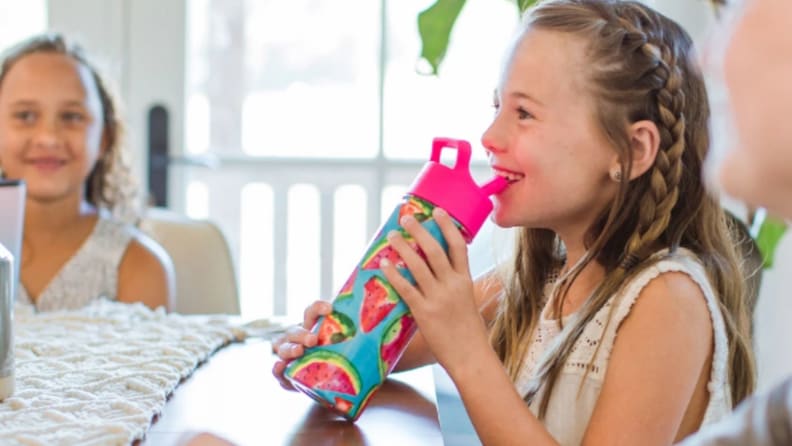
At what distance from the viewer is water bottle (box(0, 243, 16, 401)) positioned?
2.61ft

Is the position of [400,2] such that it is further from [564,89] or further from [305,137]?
[564,89]

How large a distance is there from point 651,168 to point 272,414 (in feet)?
1.51

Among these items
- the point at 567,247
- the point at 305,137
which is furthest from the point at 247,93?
the point at 567,247

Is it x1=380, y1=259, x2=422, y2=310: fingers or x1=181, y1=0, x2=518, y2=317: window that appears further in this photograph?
x1=181, y1=0, x2=518, y2=317: window

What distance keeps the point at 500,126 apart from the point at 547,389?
0.27 m

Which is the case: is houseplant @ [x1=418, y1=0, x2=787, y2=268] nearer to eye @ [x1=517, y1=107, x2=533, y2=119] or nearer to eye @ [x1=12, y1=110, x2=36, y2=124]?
eye @ [x1=517, y1=107, x2=533, y2=119]

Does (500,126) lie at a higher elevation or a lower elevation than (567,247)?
higher

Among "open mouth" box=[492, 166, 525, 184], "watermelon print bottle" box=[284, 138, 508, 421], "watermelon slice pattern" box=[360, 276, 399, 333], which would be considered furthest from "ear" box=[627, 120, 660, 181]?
"watermelon slice pattern" box=[360, 276, 399, 333]

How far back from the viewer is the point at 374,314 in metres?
0.83

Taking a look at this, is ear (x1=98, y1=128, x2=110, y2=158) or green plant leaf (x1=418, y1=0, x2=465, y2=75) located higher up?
green plant leaf (x1=418, y1=0, x2=465, y2=75)

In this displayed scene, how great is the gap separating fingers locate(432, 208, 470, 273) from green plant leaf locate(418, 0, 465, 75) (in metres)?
0.56

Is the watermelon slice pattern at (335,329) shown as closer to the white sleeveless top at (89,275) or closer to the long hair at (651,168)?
the long hair at (651,168)

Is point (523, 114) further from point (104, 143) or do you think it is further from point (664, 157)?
point (104, 143)

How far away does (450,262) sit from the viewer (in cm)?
90
